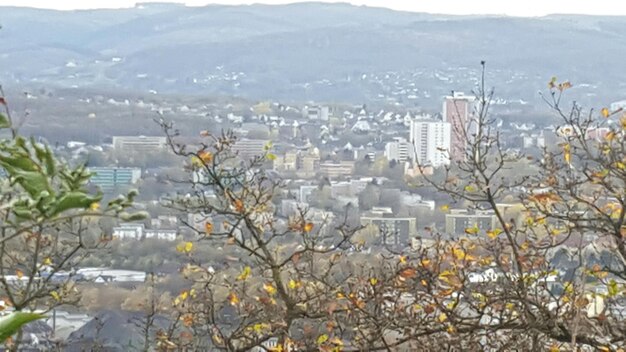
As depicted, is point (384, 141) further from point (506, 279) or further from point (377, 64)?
point (506, 279)

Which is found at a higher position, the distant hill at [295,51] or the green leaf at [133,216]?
the green leaf at [133,216]

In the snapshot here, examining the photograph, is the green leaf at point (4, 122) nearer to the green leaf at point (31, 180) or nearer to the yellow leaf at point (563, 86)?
the green leaf at point (31, 180)

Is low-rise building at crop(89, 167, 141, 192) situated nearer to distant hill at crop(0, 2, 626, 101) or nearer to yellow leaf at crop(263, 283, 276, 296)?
yellow leaf at crop(263, 283, 276, 296)

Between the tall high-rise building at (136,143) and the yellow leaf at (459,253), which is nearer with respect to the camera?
the yellow leaf at (459,253)

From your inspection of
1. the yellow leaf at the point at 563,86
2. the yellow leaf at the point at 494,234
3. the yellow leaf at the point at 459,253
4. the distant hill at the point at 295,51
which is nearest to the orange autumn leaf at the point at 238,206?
the yellow leaf at the point at 459,253

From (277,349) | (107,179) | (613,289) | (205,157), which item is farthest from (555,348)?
(107,179)

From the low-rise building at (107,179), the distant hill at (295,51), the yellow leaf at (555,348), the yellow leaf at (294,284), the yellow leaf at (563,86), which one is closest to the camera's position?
the low-rise building at (107,179)

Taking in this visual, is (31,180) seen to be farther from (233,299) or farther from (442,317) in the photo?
(233,299)
